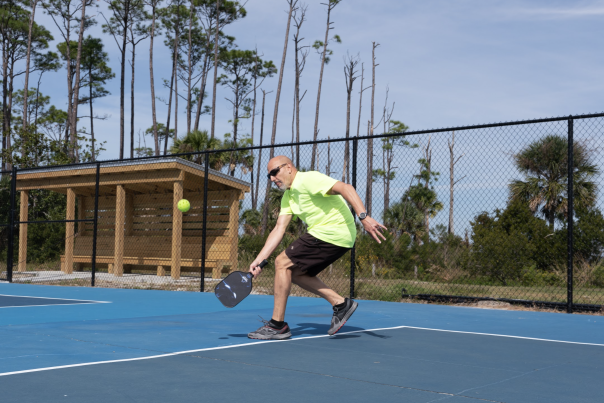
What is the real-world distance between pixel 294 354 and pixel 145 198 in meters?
13.1

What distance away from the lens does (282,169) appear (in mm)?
5121

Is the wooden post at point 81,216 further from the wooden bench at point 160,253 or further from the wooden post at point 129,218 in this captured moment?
the wooden post at point 129,218

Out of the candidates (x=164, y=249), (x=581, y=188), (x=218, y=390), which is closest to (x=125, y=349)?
(x=218, y=390)

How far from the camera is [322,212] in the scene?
5133 mm

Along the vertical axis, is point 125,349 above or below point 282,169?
below

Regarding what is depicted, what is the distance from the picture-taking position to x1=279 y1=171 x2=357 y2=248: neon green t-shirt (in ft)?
16.6

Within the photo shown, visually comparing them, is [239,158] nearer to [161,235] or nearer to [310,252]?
[161,235]

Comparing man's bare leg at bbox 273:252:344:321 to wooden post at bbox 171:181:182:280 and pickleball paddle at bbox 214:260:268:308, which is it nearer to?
pickleball paddle at bbox 214:260:268:308

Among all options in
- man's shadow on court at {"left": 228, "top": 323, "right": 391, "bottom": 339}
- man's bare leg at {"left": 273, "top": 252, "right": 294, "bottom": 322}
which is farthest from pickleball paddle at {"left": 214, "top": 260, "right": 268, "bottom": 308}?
man's shadow on court at {"left": 228, "top": 323, "right": 391, "bottom": 339}

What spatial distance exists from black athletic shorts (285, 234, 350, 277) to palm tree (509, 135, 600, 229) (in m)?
19.6

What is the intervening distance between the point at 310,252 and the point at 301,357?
1006 millimetres

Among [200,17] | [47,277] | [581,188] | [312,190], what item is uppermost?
[200,17]

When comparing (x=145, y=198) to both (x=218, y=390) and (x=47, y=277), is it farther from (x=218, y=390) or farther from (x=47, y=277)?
(x=218, y=390)

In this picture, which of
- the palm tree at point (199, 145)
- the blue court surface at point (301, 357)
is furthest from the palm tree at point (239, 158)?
the blue court surface at point (301, 357)
